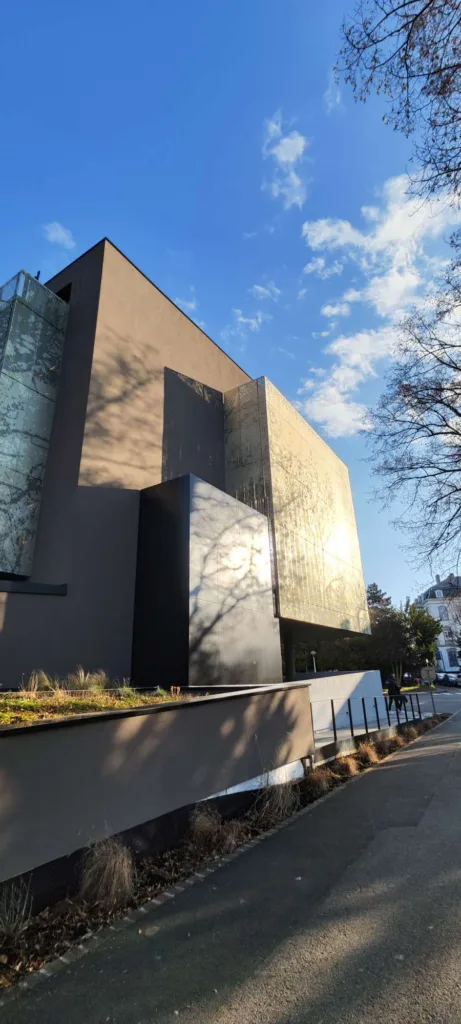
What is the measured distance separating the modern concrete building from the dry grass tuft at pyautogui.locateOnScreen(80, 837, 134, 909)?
4727 millimetres

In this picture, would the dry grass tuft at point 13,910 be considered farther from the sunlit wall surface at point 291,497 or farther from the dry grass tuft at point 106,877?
the sunlit wall surface at point 291,497

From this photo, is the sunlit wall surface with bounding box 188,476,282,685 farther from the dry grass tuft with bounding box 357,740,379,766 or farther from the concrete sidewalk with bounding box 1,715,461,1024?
the concrete sidewalk with bounding box 1,715,461,1024

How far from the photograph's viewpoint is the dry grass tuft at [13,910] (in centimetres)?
294

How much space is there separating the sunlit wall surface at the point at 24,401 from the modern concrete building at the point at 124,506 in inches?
1.2

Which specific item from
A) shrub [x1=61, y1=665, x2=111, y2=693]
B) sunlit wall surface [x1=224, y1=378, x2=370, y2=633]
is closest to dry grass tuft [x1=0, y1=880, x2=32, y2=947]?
shrub [x1=61, y1=665, x2=111, y2=693]

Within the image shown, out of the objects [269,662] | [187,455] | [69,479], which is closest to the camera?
[69,479]

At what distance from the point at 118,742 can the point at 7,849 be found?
1.15 metres

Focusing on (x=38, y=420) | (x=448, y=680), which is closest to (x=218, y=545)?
(x=38, y=420)

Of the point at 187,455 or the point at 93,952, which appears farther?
the point at 187,455

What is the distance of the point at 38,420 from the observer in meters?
10.5

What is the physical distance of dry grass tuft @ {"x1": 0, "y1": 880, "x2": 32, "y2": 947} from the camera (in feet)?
9.65

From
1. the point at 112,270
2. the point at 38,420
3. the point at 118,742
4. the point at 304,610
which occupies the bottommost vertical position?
the point at 118,742

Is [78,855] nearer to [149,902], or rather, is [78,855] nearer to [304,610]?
[149,902]

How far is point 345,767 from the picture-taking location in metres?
8.42
